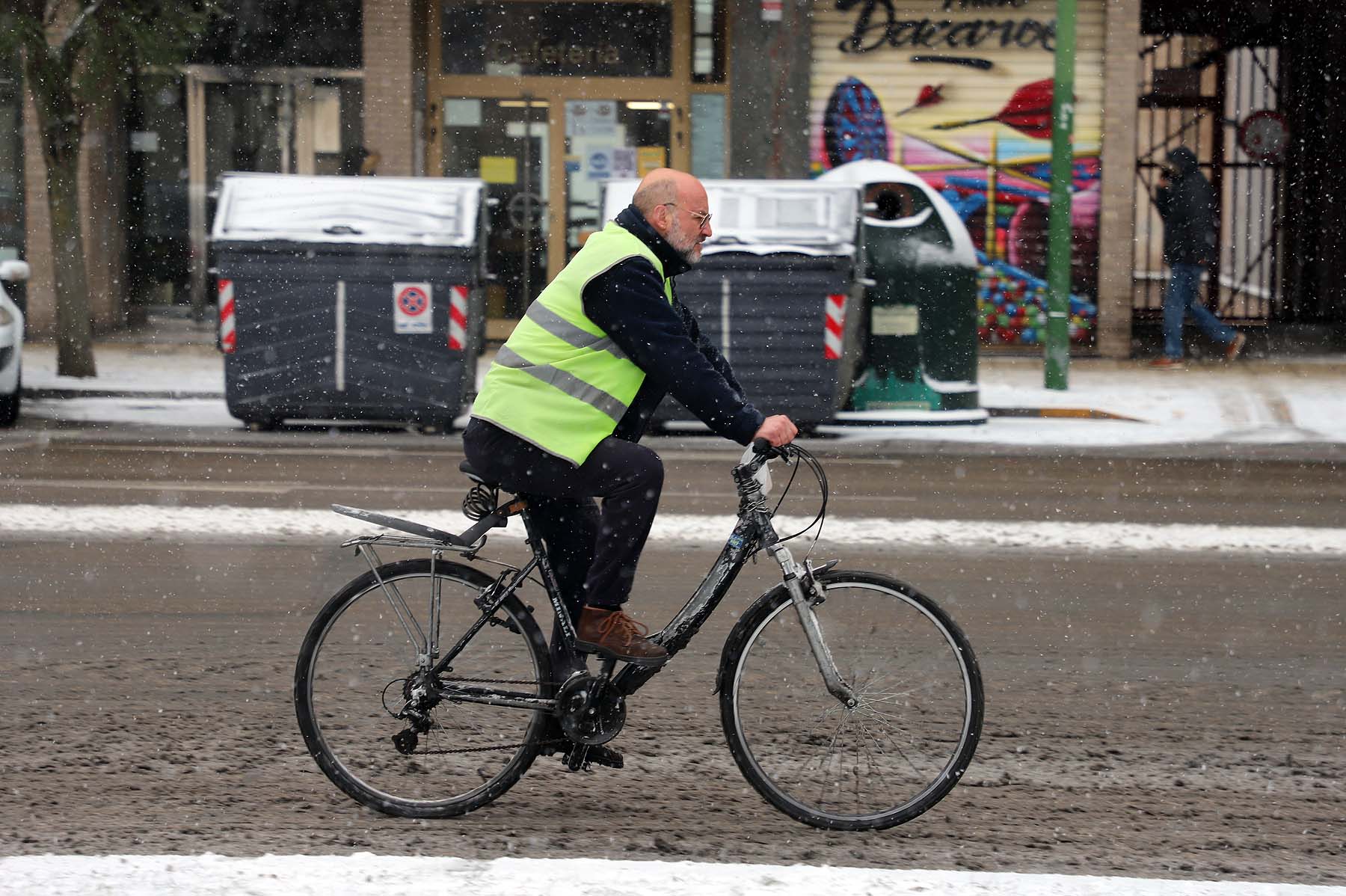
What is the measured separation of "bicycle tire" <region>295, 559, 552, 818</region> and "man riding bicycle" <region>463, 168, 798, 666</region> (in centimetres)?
22

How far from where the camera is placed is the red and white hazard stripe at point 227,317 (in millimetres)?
13102

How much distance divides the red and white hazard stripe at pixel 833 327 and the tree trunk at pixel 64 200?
20.3ft

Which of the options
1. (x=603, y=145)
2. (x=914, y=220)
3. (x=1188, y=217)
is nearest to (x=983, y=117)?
(x=1188, y=217)

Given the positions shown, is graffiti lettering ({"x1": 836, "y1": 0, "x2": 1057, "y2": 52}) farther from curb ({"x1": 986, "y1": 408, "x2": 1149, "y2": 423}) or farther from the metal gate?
curb ({"x1": 986, "y1": 408, "x2": 1149, "y2": 423})

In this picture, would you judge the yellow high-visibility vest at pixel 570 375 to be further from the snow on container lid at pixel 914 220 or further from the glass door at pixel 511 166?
the glass door at pixel 511 166

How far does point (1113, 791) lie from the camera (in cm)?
470

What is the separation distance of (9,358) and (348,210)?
2.60 metres

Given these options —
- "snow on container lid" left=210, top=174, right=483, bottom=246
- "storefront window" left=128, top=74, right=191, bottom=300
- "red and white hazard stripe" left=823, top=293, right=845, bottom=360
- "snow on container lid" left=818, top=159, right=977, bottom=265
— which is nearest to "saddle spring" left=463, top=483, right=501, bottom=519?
"red and white hazard stripe" left=823, top=293, right=845, bottom=360

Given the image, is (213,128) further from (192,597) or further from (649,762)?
(649,762)

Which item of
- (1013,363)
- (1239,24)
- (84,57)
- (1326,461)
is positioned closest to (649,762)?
(1326,461)

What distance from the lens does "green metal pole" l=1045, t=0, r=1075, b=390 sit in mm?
15336

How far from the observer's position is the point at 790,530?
830cm

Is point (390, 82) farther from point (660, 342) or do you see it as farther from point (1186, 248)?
point (660, 342)

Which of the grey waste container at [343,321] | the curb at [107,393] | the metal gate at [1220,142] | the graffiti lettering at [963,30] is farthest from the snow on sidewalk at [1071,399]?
the graffiti lettering at [963,30]
